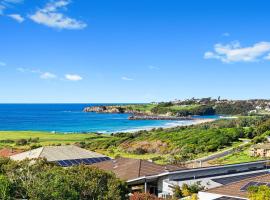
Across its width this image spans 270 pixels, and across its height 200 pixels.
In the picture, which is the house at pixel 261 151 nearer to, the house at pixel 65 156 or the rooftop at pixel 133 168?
the house at pixel 65 156

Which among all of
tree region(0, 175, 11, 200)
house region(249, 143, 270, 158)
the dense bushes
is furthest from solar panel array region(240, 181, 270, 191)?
house region(249, 143, 270, 158)

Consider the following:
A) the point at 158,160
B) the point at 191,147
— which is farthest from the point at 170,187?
the point at 191,147

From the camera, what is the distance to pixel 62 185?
1877 cm

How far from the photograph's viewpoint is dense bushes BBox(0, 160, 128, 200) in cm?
1866

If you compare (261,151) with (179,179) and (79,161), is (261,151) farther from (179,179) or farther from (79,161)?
(79,161)

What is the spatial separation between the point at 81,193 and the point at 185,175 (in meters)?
15.6

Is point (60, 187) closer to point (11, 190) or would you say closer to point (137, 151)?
point (11, 190)

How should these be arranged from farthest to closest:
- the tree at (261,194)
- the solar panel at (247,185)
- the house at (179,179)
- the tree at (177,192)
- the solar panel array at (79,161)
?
1. the solar panel array at (79,161)
2. the house at (179,179)
3. the tree at (177,192)
4. the solar panel at (247,185)
5. the tree at (261,194)

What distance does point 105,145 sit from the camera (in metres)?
80.9

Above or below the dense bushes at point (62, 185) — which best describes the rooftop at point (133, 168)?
below

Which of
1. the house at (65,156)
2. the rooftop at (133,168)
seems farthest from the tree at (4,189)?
the house at (65,156)

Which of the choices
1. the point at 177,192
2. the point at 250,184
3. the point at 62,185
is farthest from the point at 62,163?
the point at 62,185

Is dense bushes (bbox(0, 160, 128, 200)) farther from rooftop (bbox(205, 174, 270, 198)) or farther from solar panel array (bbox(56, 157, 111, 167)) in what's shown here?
solar panel array (bbox(56, 157, 111, 167))

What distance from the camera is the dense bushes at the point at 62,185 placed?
1866 cm
